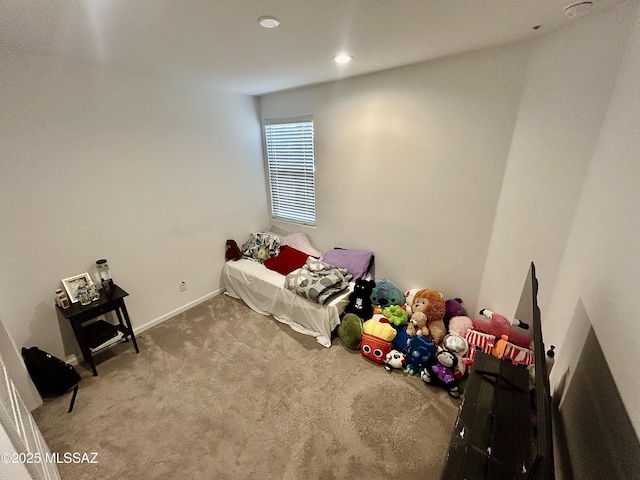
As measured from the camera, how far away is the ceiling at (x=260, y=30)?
1.26 meters

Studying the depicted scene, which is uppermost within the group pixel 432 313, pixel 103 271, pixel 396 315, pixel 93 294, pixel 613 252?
pixel 613 252

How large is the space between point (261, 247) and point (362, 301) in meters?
1.49

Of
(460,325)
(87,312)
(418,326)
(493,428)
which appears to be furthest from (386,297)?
(87,312)

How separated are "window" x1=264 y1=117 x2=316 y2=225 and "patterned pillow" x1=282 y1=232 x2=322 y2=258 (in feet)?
0.64

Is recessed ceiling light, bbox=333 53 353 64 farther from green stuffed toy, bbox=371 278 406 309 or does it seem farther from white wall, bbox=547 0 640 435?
green stuffed toy, bbox=371 278 406 309

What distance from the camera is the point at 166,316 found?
2906 millimetres

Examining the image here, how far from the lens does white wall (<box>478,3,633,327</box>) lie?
142 centimetres

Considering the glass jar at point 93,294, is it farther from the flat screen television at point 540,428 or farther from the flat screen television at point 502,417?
the flat screen television at point 540,428

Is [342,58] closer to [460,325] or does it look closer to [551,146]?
[551,146]

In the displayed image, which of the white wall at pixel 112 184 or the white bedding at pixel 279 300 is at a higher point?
the white wall at pixel 112 184

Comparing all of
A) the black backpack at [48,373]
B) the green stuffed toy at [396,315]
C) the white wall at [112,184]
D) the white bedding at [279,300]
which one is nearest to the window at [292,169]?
the white wall at [112,184]

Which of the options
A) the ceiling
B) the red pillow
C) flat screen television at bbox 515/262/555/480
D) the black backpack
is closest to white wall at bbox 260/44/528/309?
the ceiling

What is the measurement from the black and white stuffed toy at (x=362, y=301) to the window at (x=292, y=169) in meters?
1.17

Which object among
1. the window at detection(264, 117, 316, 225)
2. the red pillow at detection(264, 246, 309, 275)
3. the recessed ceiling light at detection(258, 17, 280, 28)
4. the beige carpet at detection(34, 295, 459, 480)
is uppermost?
the recessed ceiling light at detection(258, 17, 280, 28)
